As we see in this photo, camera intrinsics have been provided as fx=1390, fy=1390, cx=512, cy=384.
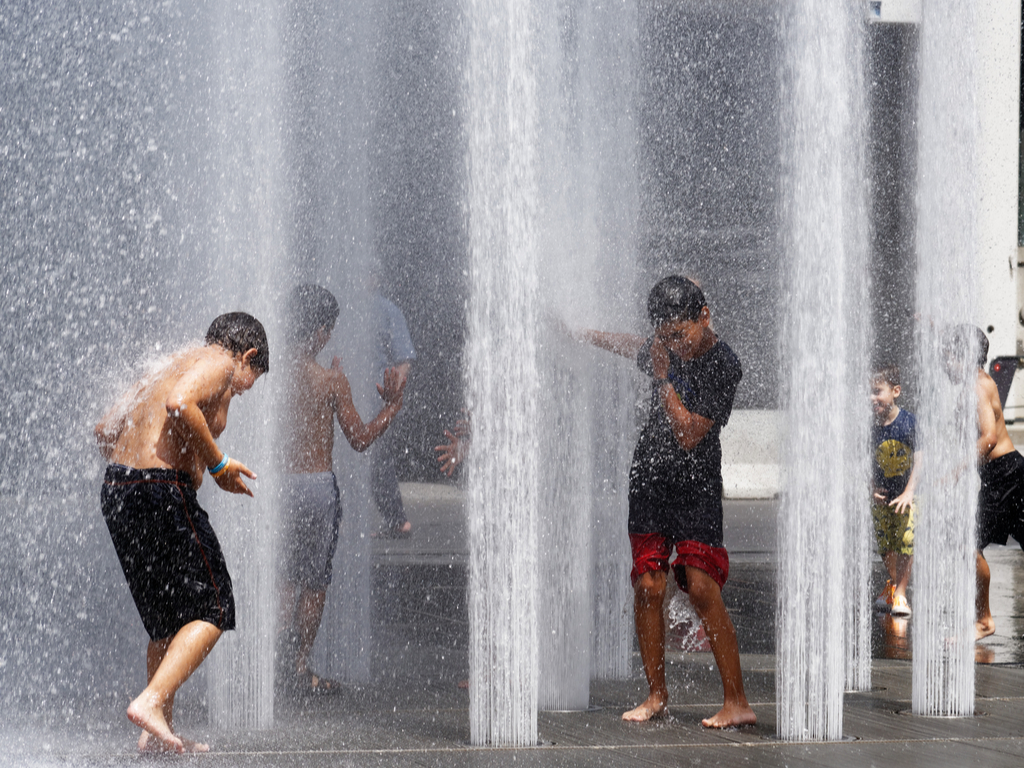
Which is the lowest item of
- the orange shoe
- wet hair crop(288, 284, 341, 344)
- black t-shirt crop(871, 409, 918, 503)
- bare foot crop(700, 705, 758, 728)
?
the orange shoe

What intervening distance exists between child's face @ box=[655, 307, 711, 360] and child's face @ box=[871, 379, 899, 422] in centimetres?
352

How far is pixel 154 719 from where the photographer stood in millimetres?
4148

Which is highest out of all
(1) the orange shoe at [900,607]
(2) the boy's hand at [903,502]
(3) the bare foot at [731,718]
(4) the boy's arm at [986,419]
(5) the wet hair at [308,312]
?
(5) the wet hair at [308,312]

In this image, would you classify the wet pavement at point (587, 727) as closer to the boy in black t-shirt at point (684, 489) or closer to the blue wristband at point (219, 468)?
the boy in black t-shirt at point (684, 489)

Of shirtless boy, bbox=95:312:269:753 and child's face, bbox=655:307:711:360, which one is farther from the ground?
child's face, bbox=655:307:711:360

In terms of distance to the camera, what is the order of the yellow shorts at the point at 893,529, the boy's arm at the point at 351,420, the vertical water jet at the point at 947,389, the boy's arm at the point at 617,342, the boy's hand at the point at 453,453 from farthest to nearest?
the yellow shorts at the point at 893,529 → the boy's hand at the point at 453,453 → the boy's arm at the point at 351,420 → the boy's arm at the point at 617,342 → the vertical water jet at the point at 947,389

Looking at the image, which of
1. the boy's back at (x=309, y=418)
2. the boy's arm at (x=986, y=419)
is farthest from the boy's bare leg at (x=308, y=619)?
the boy's arm at (x=986, y=419)

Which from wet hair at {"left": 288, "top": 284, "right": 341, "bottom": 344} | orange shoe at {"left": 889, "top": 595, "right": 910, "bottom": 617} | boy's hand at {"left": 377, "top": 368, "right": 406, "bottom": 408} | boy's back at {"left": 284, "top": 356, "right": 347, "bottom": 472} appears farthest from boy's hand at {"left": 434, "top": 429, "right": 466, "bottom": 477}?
orange shoe at {"left": 889, "top": 595, "right": 910, "bottom": 617}

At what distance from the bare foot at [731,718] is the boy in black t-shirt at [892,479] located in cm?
324

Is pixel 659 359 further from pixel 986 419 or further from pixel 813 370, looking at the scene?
pixel 986 419

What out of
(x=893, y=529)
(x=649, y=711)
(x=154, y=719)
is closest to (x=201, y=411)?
(x=154, y=719)

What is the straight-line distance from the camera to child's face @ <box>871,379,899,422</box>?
812cm

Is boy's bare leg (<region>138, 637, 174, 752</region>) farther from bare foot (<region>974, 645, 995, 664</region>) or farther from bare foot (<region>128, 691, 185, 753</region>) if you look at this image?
bare foot (<region>974, 645, 995, 664</region>)

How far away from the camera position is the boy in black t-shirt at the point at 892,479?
7895mm
